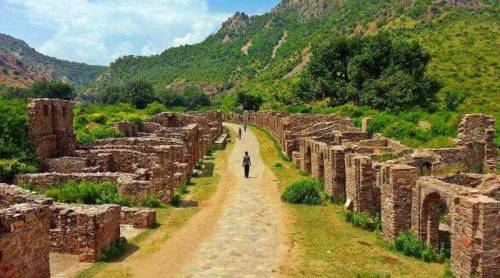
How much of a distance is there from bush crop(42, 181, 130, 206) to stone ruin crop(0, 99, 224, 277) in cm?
48

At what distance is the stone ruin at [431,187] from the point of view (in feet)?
33.4

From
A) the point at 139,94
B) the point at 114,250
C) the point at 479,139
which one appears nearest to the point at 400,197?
the point at 114,250

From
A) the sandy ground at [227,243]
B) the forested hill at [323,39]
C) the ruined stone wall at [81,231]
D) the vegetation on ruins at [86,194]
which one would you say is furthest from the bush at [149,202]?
the forested hill at [323,39]

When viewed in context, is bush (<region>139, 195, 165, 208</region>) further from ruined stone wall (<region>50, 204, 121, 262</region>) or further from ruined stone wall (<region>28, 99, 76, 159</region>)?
ruined stone wall (<region>28, 99, 76, 159</region>)

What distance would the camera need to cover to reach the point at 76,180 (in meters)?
17.6

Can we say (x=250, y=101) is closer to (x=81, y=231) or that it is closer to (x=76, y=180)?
(x=76, y=180)

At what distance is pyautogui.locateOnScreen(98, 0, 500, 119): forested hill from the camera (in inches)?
2303

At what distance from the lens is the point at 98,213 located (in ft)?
40.0

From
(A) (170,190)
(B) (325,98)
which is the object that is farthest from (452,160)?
(B) (325,98)

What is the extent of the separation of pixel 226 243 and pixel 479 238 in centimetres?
Answer: 663

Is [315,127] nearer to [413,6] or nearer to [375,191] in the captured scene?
[375,191]

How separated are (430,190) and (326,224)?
4.57 meters

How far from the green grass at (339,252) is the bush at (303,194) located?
997mm

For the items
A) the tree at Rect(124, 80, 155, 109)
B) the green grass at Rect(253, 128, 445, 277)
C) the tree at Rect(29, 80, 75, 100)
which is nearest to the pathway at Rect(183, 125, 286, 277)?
the green grass at Rect(253, 128, 445, 277)
